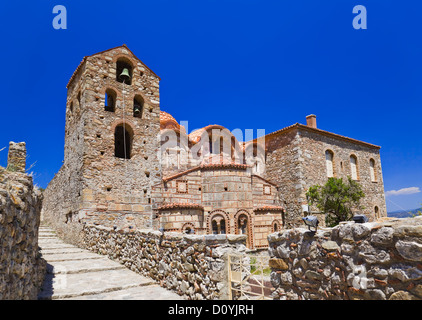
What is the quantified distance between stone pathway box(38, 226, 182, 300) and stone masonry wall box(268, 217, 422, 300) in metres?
2.57

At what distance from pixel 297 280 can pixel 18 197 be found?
12.6ft

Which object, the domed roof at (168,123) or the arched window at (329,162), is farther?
the arched window at (329,162)

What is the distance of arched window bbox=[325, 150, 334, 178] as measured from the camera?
1844 cm

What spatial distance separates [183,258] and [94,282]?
254cm

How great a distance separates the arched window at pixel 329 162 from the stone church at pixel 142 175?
1390 mm

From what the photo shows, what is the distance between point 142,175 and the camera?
44.2 feet

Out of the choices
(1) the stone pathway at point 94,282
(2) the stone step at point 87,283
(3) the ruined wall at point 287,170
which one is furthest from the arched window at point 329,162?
(2) the stone step at point 87,283

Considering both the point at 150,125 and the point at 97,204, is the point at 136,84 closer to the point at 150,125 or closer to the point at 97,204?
the point at 150,125

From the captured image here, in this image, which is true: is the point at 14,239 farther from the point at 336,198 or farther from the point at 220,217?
the point at 336,198

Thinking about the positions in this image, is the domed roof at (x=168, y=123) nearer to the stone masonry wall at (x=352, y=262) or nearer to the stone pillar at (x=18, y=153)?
the stone pillar at (x=18, y=153)

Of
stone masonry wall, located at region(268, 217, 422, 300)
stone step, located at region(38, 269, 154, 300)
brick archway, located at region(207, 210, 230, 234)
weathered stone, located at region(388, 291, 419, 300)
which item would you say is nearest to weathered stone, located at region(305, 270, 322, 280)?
stone masonry wall, located at region(268, 217, 422, 300)

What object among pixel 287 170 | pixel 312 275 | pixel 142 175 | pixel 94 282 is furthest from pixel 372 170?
pixel 94 282

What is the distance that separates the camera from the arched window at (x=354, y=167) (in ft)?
65.3
